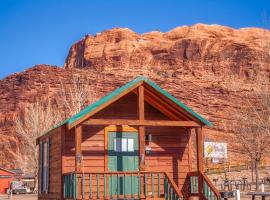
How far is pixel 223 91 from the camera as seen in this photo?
361 feet

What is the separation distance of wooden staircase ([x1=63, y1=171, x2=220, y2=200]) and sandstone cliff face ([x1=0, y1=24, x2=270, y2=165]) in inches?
2834

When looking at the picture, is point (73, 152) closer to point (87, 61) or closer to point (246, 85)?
point (246, 85)

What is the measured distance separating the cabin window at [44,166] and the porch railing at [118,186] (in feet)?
9.96

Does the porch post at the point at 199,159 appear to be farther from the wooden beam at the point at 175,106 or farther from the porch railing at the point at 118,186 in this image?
the porch railing at the point at 118,186

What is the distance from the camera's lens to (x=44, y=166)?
18.5 meters

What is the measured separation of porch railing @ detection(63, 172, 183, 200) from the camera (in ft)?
45.2

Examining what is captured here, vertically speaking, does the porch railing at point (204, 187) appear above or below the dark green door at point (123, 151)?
below

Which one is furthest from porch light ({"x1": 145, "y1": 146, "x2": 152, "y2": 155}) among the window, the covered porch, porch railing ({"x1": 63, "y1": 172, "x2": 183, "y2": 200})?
porch railing ({"x1": 63, "y1": 172, "x2": 183, "y2": 200})

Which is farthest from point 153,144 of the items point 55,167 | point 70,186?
point 70,186

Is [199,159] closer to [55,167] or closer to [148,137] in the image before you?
[148,137]

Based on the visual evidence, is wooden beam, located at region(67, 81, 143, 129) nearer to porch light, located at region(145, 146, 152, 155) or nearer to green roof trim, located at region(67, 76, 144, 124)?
green roof trim, located at region(67, 76, 144, 124)

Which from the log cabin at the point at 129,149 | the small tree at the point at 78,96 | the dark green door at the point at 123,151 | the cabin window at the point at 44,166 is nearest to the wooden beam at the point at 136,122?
the log cabin at the point at 129,149

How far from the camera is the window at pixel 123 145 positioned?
52.7ft

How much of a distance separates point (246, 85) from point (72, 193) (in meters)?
112
